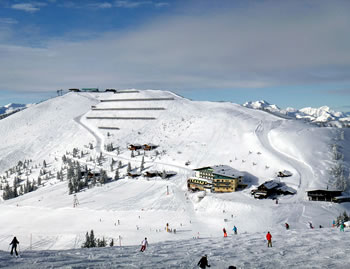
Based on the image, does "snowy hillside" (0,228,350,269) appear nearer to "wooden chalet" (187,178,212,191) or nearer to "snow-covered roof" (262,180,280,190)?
"snow-covered roof" (262,180,280,190)

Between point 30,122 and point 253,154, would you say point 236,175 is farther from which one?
point 30,122

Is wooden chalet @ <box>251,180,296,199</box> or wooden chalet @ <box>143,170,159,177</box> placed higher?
wooden chalet @ <box>143,170,159,177</box>

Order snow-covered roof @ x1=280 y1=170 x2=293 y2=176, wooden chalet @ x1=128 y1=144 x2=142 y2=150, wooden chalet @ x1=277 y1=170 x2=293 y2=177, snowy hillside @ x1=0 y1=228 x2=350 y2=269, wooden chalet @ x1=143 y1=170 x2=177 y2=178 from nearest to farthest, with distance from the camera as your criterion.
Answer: snowy hillside @ x1=0 y1=228 x2=350 y2=269 < wooden chalet @ x1=277 y1=170 x2=293 y2=177 < snow-covered roof @ x1=280 y1=170 x2=293 y2=176 < wooden chalet @ x1=143 y1=170 x2=177 y2=178 < wooden chalet @ x1=128 y1=144 x2=142 y2=150

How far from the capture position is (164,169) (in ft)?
302

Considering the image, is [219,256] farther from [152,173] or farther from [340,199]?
[152,173]

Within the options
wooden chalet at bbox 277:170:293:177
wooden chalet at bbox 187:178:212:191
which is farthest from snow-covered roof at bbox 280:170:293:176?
wooden chalet at bbox 187:178:212:191

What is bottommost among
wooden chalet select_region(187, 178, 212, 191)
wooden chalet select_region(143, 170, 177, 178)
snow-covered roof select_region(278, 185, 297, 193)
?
snow-covered roof select_region(278, 185, 297, 193)

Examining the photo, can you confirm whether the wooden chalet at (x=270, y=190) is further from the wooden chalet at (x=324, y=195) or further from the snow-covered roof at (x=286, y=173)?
the snow-covered roof at (x=286, y=173)

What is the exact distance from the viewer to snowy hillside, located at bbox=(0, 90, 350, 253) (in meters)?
52.3

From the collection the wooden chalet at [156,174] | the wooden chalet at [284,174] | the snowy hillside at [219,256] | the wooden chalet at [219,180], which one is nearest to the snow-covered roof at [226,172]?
the wooden chalet at [219,180]

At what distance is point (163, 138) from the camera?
5044 inches

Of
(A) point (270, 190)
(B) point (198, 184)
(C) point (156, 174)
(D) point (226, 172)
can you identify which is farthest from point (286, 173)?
(C) point (156, 174)

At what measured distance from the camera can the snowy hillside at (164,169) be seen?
52.3 meters

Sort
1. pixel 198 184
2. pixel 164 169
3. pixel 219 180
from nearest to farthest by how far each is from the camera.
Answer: pixel 219 180, pixel 198 184, pixel 164 169
